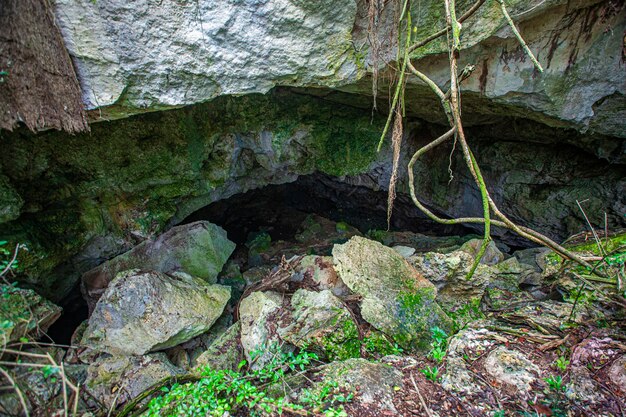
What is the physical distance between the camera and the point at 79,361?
3.45m

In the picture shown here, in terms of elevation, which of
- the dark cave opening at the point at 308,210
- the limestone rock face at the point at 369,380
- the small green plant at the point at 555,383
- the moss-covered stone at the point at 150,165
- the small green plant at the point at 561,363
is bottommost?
the dark cave opening at the point at 308,210

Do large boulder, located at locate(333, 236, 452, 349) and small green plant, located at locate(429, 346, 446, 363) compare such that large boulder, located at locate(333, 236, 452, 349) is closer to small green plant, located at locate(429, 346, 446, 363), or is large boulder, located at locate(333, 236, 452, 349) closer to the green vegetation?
small green plant, located at locate(429, 346, 446, 363)

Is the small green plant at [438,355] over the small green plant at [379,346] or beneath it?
over

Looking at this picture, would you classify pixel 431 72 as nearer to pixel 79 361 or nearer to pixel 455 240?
pixel 455 240

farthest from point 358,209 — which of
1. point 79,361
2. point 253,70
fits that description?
point 79,361

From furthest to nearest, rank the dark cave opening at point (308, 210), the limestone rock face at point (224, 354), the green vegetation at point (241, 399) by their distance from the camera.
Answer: the dark cave opening at point (308, 210), the limestone rock face at point (224, 354), the green vegetation at point (241, 399)

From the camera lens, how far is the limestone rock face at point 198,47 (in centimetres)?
254

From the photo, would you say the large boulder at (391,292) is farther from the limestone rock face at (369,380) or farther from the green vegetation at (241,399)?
the green vegetation at (241,399)

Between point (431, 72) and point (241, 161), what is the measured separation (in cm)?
334

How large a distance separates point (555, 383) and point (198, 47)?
365cm

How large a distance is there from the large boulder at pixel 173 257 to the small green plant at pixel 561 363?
4.30 meters

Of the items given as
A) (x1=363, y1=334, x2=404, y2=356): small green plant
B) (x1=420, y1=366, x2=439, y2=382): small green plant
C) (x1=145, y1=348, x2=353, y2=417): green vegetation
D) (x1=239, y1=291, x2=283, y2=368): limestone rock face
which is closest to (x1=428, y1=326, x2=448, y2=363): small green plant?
(x1=420, y1=366, x2=439, y2=382): small green plant

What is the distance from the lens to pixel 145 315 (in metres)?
3.56

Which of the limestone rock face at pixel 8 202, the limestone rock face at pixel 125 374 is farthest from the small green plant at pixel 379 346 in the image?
the limestone rock face at pixel 8 202
